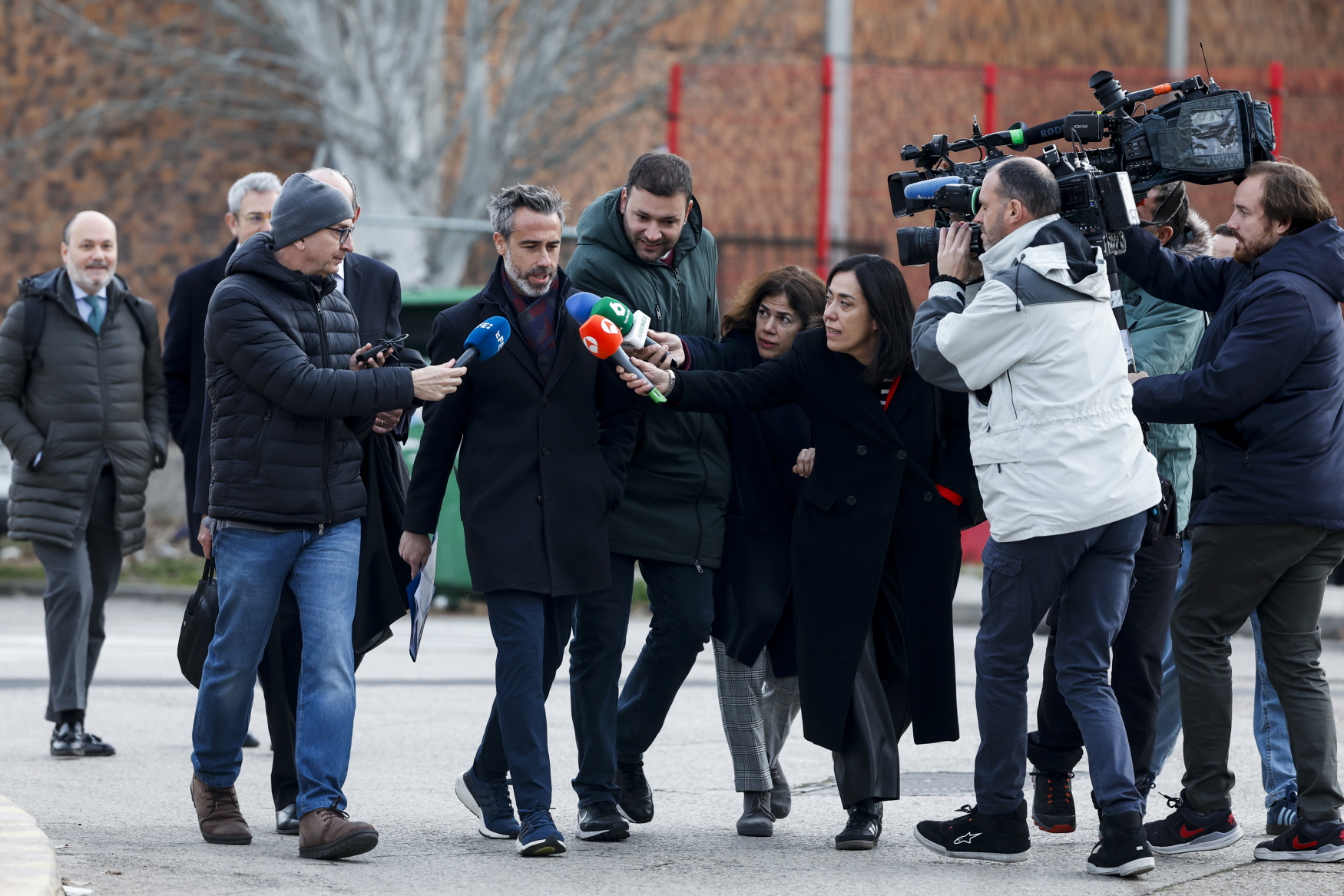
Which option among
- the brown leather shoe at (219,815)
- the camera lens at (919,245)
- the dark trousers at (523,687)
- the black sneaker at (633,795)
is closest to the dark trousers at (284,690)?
the brown leather shoe at (219,815)

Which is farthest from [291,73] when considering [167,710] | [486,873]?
[486,873]

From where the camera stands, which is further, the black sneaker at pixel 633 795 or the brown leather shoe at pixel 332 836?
the black sneaker at pixel 633 795

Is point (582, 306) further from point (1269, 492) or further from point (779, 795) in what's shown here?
point (1269, 492)

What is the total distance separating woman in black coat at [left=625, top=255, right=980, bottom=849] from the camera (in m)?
5.26

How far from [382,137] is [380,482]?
1144 cm

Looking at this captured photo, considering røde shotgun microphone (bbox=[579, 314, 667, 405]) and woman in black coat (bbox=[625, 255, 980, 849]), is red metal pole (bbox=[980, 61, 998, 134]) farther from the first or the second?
røde shotgun microphone (bbox=[579, 314, 667, 405])

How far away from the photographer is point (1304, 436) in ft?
16.6

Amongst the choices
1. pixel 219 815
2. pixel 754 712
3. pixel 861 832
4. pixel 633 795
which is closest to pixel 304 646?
pixel 219 815

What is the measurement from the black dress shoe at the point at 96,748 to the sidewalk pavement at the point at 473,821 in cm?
7

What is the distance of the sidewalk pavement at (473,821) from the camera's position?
474 cm

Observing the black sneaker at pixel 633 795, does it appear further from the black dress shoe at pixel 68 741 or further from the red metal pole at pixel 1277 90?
the red metal pole at pixel 1277 90

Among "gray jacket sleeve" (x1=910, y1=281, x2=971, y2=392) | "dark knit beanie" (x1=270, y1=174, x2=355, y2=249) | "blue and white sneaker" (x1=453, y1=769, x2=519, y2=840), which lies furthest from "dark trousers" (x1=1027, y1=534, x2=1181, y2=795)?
"dark knit beanie" (x1=270, y1=174, x2=355, y2=249)

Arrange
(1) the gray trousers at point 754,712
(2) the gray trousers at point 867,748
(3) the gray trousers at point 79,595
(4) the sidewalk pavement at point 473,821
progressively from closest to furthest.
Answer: (4) the sidewalk pavement at point 473,821 < (2) the gray trousers at point 867,748 < (1) the gray trousers at point 754,712 < (3) the gray trousers at point 79,595

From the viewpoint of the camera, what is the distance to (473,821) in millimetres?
5664
